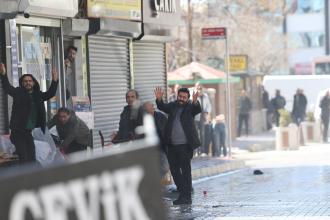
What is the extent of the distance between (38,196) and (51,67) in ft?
37.7

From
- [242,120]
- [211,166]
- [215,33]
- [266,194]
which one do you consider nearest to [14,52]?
[266,194]

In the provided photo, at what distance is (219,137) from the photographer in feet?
70.9

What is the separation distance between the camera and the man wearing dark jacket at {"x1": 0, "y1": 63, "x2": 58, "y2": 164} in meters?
11.1

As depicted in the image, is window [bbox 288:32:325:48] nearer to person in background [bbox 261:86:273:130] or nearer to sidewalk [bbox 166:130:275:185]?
person in background [bbox 261:86:273:130]

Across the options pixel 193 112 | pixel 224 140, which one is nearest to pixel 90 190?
pixel 193 112

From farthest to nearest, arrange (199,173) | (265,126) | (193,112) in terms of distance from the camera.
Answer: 1. (265,126)
2. (199,173)
3. (193,112)

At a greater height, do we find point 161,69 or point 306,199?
point 161,69

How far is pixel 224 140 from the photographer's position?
861 inches

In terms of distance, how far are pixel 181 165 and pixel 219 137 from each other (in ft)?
32.7

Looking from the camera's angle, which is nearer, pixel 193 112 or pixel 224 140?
pixel 193 112

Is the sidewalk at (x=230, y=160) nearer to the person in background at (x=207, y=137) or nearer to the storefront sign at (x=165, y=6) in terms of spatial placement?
the person in background at (x=207, y=137)

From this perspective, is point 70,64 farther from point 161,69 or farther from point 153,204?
point 153,204

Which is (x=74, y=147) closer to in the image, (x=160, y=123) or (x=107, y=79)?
(x=160, y=123)

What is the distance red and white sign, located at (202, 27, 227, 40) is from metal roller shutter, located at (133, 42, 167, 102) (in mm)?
1249
